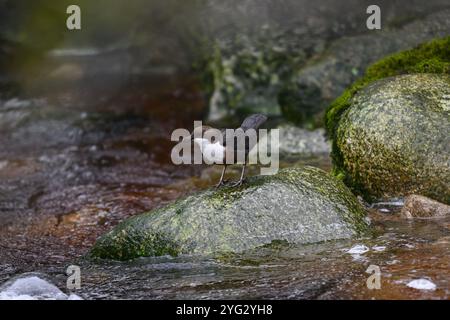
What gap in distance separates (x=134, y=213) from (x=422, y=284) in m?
3.89

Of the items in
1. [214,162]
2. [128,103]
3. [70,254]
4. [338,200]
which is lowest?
[70,254]

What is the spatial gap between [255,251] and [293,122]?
16.8ft

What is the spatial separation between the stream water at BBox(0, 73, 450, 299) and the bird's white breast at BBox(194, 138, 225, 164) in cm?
92

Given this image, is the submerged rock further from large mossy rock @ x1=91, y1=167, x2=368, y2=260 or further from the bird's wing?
the bird's wing

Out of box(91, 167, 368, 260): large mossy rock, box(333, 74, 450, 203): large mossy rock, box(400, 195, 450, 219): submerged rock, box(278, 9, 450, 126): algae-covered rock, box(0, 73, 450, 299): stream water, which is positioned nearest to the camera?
box(0, 73, 450, 299): stream water

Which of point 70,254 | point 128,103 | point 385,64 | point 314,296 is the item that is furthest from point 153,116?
point 314,296

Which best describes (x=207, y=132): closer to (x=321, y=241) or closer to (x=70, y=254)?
(x=321, y=241)

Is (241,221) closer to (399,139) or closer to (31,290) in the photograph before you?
(31,290)

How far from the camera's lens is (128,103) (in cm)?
1219

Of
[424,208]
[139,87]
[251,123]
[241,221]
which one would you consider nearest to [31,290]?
[241,221]

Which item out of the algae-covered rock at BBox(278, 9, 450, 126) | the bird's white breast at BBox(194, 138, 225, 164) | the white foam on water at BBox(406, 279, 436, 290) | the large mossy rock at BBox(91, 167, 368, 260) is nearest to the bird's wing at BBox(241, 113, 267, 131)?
the bird's white breast at BBox(194, 138, 225, 164)

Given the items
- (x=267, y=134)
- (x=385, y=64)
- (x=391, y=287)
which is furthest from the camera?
(x=267, y=134)

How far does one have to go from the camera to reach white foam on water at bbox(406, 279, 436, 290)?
3.91 metres

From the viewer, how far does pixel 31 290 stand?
14.4ft
